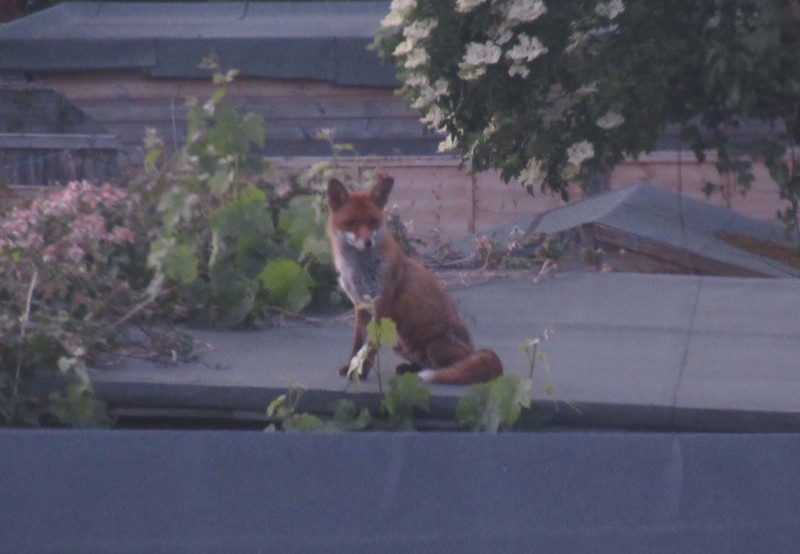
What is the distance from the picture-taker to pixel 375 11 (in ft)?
43.1

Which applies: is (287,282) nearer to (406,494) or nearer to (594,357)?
(594,357)

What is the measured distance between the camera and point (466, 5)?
423cm

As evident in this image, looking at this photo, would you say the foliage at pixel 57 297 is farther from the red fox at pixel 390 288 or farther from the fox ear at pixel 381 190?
the fox ear at pixel 381 190

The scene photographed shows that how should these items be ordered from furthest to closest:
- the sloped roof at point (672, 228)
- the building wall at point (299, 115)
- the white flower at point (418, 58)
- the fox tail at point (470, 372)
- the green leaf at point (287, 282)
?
the building wall at point (299, 115) → the sloped roof at point (672, 228) → the green leaf at point (287, 282) → the white flower at point (418, 58) → the fox tail at point (470, 372)

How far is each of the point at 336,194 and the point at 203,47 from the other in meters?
7.79

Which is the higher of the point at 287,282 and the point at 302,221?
the point at 302,221

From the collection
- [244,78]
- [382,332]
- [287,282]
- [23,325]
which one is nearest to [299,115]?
[244,78]

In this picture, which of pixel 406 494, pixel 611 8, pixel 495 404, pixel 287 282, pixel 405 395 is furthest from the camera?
pixel 287 282

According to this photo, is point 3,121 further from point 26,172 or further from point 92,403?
point 92,403

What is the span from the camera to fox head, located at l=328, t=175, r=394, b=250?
13.9 ft

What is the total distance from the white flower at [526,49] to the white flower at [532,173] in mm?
630

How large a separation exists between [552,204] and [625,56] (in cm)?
714

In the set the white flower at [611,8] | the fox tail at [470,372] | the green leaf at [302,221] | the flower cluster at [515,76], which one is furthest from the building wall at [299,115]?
the fox tail at [470,372]

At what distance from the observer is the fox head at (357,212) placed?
13.9ft
